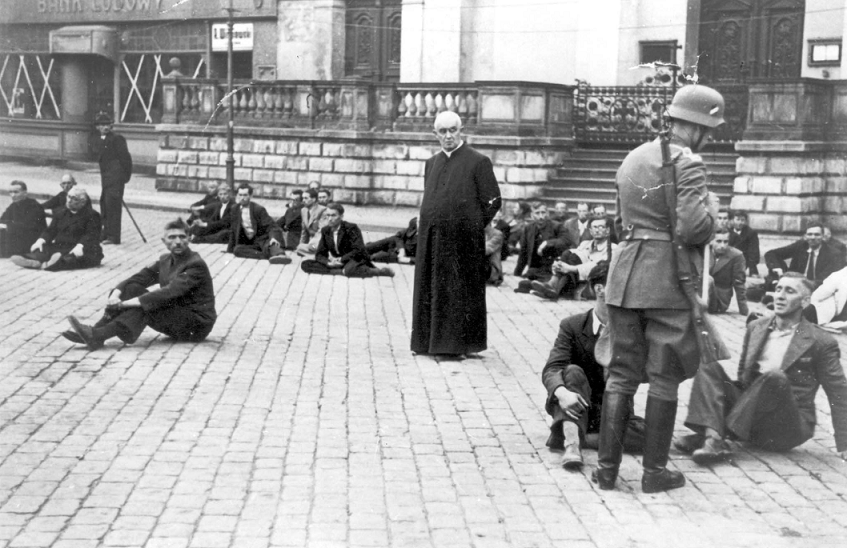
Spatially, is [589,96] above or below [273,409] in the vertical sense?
above

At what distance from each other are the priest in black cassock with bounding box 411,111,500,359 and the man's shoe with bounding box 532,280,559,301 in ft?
14.5

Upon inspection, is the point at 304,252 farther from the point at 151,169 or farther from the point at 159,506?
the point at 151,169

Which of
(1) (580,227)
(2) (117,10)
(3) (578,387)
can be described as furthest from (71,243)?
(2) (117,10)

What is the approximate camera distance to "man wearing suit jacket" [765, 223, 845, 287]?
48.4ft

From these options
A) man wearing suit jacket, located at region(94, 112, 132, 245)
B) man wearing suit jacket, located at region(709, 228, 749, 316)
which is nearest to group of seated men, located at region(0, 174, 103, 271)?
man wearing suit jacket, located at region(94, 112, 132, 245)

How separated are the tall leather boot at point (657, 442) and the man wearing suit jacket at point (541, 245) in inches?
375

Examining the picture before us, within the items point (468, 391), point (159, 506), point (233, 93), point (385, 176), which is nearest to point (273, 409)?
point (468, 391)

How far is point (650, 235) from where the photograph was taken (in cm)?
649

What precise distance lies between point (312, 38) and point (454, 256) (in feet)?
72.3

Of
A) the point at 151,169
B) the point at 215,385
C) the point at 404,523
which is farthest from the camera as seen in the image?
the point at 151,169

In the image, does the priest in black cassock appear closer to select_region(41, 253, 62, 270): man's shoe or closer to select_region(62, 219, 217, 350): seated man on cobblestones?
select_region(62, 219, 217, 350): seated man on cobblestones

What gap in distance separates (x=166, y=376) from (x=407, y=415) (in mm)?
2182

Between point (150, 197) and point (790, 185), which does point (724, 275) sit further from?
point (150, 197)

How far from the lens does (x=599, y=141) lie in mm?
25703
